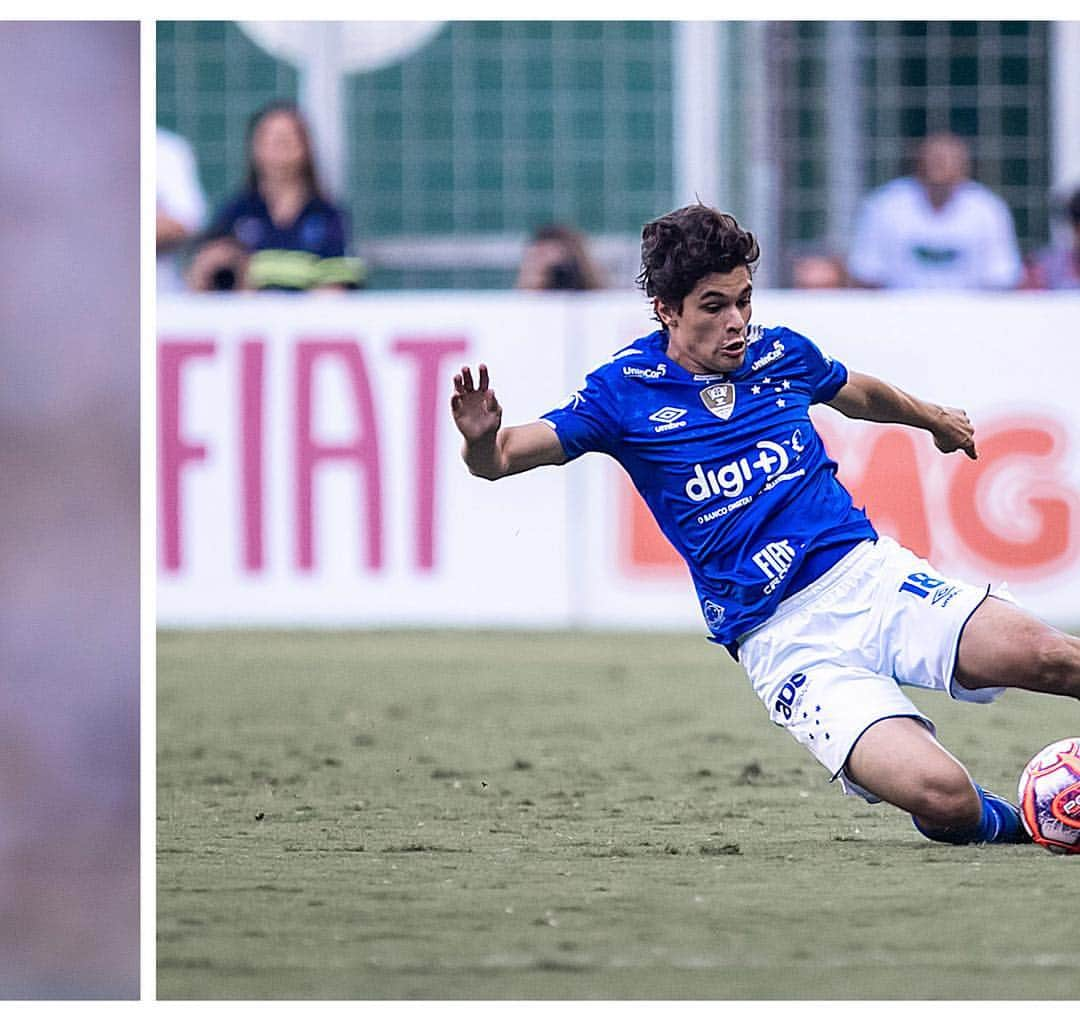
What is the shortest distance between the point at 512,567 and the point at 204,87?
4695 mm

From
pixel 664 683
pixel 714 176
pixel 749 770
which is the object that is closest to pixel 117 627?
pixel 749 770

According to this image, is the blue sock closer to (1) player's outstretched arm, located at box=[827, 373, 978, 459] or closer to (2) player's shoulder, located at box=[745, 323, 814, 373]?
(1) player's outstretched arm, located at box=[827, 373, 978, 459]

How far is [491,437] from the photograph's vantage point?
4930 millimetres

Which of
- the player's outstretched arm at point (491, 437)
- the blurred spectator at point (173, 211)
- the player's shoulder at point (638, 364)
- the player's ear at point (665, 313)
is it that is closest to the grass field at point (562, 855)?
the player's outstretched arm at point (491, 437)

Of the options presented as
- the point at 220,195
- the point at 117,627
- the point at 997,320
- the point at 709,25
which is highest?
the point at 709,25

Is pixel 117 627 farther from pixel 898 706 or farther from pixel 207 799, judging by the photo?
pixel 207 799

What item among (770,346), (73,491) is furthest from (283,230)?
(73,491)

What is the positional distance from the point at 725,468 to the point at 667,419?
0.19 metres

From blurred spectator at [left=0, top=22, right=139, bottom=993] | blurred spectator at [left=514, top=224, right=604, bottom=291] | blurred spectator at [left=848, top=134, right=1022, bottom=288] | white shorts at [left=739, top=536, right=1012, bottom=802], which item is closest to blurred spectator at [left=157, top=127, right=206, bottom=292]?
blurred spectator at [left=514, top=224, right=604, bottom=291]

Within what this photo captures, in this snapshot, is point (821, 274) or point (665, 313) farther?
point (821, 274)

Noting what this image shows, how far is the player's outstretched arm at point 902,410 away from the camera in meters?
5.66

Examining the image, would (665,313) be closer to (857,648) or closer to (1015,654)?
(857,648)

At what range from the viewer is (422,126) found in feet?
45.8

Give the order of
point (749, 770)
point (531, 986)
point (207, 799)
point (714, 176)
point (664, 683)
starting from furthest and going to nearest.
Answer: point (714, 176) → point (664, 683) → point (749, 770) → point (207, 799) → point (531, 986)
